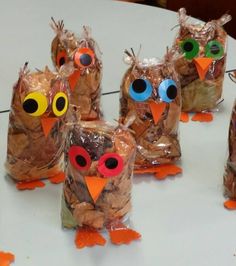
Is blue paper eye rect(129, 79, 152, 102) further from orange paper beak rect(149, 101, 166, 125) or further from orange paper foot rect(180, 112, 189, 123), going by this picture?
orange paper foot rect(180, 112, 189, 123)

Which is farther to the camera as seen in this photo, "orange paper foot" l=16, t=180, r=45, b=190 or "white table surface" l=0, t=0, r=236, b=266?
"orange paper foot" l=16, t=180, r=45, b=190

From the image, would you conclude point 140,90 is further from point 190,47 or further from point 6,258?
point 6,258

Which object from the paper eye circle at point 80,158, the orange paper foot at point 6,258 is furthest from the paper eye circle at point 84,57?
the orange paper foot at point 6,258

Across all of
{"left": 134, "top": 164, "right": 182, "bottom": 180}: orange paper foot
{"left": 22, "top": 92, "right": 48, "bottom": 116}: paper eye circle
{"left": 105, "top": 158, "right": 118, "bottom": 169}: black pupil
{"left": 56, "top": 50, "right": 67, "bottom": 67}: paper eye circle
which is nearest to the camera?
{"left": 105, "top": 158, "right": 118, "bottom": 169}: black pupil

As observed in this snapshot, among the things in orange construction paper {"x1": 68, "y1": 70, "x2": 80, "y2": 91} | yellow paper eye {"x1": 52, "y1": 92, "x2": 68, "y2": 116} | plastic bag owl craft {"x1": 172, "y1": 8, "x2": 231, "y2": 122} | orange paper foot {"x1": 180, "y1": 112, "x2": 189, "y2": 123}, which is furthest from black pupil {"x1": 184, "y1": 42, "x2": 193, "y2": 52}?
yellow paper eye {"x1": 52, "y1": 92, "x2": 68, "y2": 116}

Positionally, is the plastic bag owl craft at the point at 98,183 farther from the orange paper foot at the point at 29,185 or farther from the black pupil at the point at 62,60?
the black pupil at the point at 62,60

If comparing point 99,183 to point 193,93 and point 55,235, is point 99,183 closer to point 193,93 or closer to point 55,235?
point 55,235
